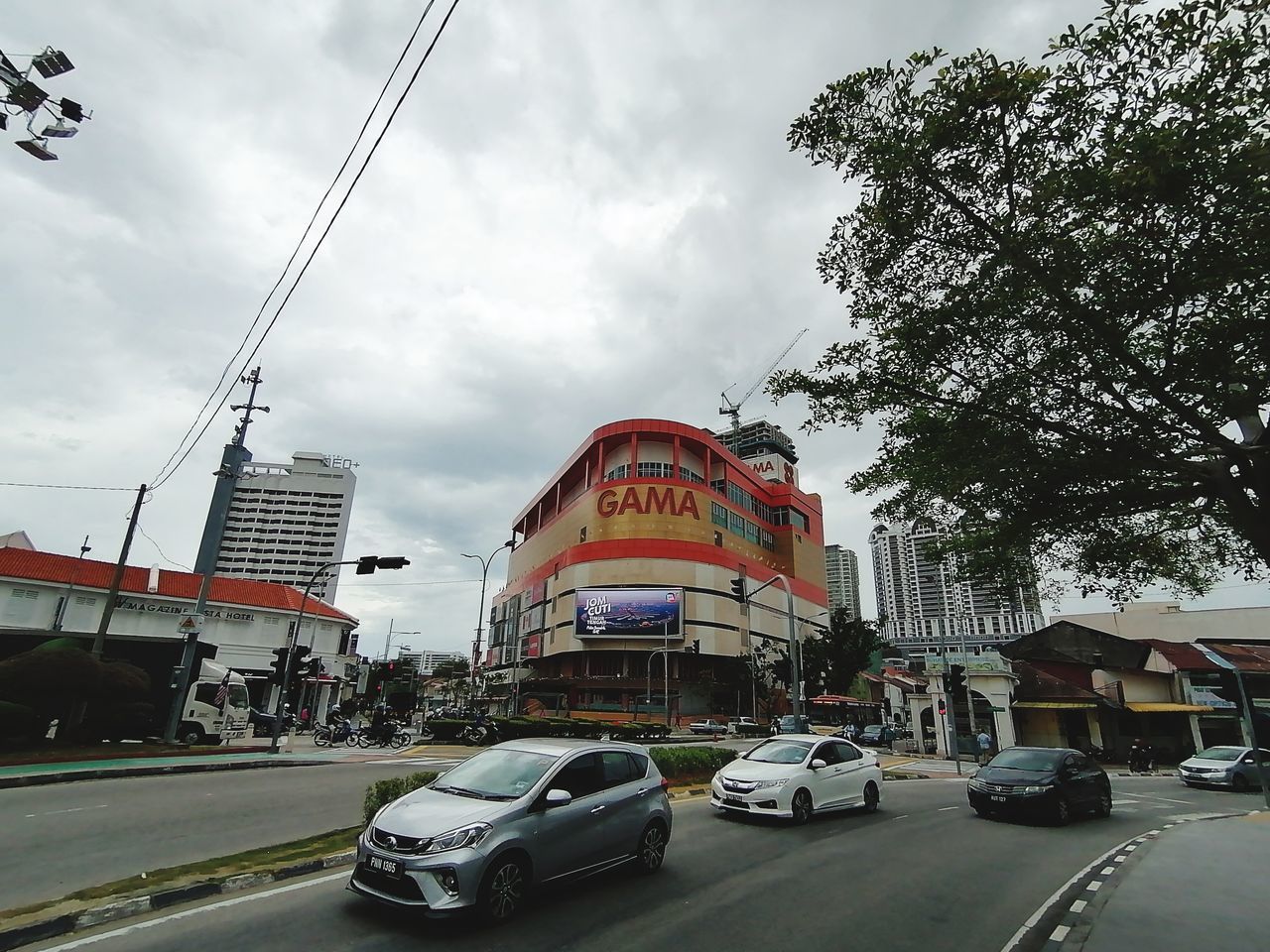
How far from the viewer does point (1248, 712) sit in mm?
14969

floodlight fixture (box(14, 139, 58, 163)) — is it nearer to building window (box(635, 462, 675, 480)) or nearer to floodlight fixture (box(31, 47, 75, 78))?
floodlight fixture (box(31, 47, 75, 78))

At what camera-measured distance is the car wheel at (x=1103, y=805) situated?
14167 millimetres

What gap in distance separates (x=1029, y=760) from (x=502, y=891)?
41.1ft

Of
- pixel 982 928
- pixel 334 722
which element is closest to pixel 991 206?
pixel 982 928

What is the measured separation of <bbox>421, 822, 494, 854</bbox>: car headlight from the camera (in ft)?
18.6

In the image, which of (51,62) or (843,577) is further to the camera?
(843,577)

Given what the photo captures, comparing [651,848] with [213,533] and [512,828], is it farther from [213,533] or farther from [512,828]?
[213,533]

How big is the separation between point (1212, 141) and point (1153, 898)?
7736 millimetres

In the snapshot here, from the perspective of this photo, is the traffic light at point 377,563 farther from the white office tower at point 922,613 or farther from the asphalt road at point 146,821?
the white office tower at point 922,613

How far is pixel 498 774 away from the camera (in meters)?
7.03

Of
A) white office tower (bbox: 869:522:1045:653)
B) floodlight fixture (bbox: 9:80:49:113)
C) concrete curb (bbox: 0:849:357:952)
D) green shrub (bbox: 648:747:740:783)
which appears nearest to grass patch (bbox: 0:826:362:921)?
concrete curb (bbox: 0:849:357:952)

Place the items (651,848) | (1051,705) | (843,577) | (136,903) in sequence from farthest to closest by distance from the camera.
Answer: (843,577)
(1051,705)
(651,848)
(136,903)

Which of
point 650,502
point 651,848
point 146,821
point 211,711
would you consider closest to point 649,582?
point 650,502

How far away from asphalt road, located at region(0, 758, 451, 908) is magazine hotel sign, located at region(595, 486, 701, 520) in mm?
53408
